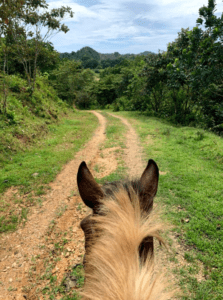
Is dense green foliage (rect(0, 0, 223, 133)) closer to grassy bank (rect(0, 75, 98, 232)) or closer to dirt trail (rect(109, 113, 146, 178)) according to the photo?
grassy bank (rect(0, 75, 98, 232))

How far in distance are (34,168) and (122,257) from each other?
5247 millimetres

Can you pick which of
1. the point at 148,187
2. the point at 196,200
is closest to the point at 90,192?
the point at 148,187

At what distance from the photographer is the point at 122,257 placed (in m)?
0.89

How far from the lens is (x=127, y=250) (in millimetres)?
916

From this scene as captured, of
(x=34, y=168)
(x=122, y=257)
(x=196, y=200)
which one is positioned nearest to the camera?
(x=122, y=257)

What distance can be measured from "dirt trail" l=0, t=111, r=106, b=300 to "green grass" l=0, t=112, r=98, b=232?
243 mm

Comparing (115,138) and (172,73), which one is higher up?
(172,73)

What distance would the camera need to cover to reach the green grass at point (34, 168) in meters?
3.90

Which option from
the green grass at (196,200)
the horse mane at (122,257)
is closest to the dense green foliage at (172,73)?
the green grass at (196,200)

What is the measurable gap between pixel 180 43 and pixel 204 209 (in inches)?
514

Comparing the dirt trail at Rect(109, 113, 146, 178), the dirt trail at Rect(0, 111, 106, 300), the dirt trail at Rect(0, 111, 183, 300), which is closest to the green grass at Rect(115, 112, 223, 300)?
the dirt trail at Rect(109, 113, 146, 178)

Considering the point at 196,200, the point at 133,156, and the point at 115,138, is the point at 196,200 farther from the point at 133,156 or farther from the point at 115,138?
the point at 115,138

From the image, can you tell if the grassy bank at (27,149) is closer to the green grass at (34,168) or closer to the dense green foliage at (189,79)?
the green grass at (34,168)

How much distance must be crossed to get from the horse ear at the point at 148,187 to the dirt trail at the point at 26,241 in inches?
93.4
